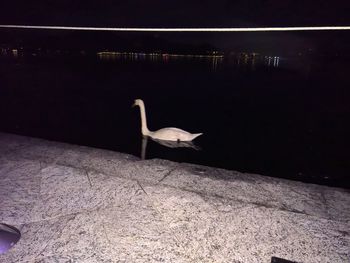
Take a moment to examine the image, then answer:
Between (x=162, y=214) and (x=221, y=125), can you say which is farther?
(x=221, y=125)

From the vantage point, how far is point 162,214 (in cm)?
270

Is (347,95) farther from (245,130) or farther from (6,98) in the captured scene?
(6,98)

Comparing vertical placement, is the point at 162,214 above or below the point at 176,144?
above

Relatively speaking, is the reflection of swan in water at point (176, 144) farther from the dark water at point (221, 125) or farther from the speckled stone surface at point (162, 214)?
the speckled stone surface at point (162, 214)

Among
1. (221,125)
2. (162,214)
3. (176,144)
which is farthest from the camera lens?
A: (221,125)

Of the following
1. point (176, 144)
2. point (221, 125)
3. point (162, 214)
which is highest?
point (162, 214)

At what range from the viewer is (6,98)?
16250 millimetres

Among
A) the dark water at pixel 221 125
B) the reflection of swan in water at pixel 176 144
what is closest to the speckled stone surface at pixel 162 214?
the dark water at pixel 221 125

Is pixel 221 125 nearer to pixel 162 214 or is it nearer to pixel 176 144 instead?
pixel 176 144

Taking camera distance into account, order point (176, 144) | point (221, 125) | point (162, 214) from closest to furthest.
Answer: point (162, 214)
point (176, 144)
point (221, 125)

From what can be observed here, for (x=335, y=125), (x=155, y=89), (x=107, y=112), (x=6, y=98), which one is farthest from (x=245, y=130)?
(x=155, y=89)

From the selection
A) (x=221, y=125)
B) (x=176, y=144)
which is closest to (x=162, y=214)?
(x=176, y=144)

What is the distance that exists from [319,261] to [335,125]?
1280 cm

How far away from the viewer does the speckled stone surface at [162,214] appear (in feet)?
7.32
